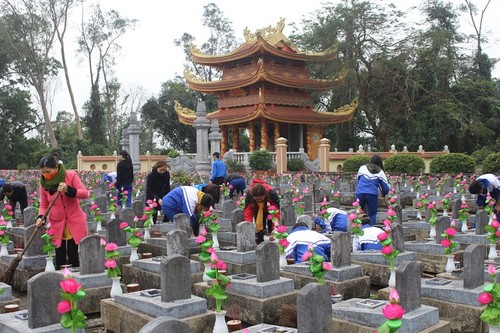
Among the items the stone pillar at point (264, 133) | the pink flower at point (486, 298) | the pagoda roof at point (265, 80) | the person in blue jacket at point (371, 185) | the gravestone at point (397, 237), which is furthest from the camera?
the stone pillar at point (264, 133)

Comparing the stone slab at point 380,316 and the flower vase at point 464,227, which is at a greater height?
the flower vase at point 464,227

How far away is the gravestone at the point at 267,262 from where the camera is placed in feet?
18.5

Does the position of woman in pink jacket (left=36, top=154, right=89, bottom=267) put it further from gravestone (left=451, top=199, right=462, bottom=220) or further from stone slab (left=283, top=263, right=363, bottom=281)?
gravestone (left=451, top=199, right=462, bottom=220)

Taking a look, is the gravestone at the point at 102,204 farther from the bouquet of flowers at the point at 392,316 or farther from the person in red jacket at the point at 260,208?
the bouquet of flowers at the point at 392,316

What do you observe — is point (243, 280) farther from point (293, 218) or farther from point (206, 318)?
point (293, 218)

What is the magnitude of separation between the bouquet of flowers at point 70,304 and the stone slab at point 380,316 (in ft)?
7.86

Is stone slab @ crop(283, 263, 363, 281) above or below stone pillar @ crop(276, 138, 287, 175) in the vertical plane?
below

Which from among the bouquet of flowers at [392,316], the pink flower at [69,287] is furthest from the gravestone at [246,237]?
the bouquet of flowers at [392,316]

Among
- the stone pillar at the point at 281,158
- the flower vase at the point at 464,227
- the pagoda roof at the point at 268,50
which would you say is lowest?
the flower vase at the point at 464,227

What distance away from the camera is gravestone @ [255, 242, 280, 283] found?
222 inches

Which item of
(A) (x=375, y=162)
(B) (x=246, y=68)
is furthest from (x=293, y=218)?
(B) (x=246, y=68)

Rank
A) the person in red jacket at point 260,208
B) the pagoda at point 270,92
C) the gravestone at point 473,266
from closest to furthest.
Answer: the gravestone at point 473,266, the person in red jacket at point 260,208, the pagoda at point 270,92

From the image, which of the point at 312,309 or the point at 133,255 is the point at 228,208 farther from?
the point at 312,309

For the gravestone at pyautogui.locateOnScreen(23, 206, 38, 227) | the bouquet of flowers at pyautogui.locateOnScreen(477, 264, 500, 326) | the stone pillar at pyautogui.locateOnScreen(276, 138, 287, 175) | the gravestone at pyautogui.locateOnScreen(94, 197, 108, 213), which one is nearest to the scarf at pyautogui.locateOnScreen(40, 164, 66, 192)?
the gravestone at pyautogui.locateOnScreen(23, 206, 38, 227)
